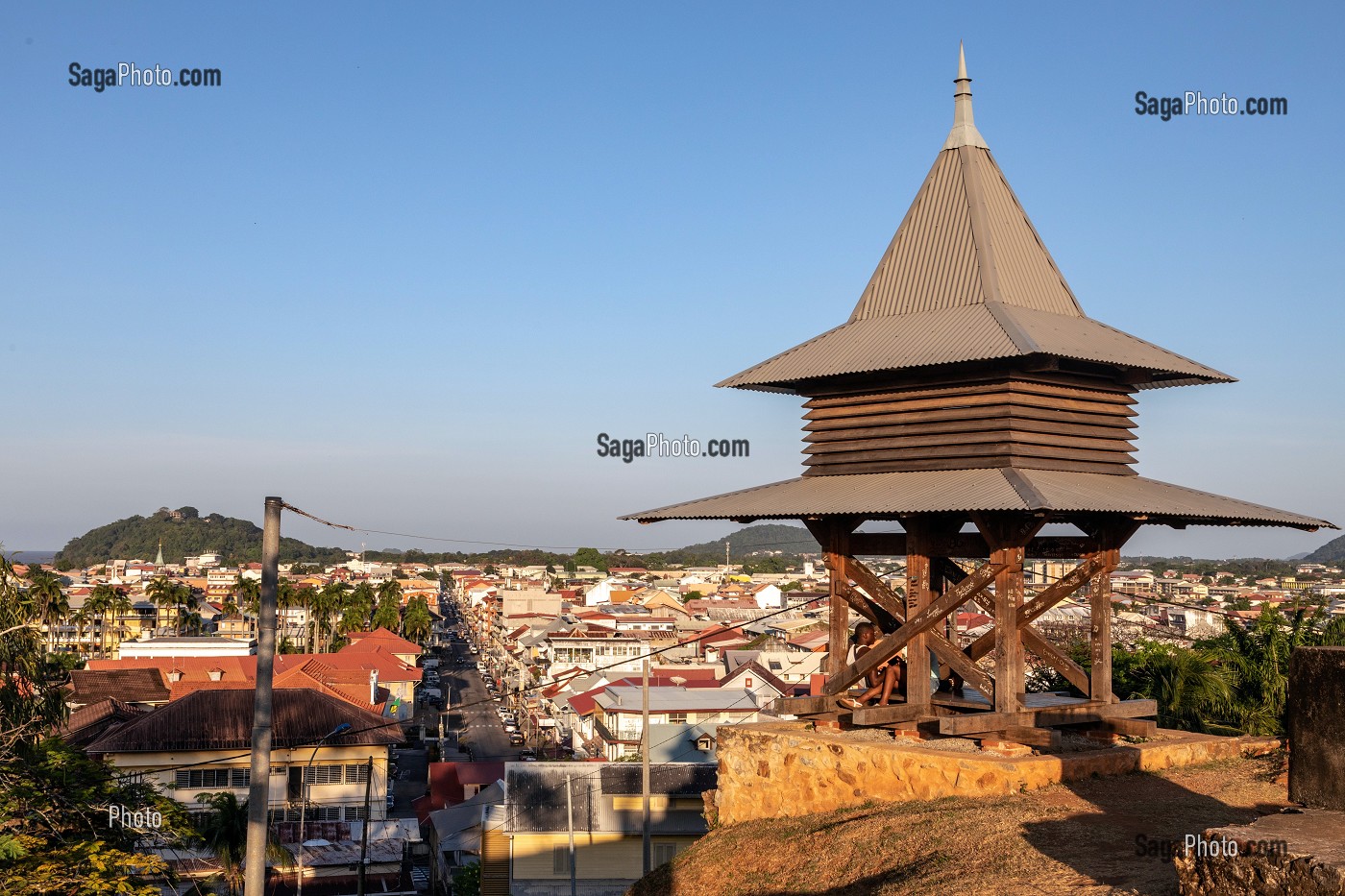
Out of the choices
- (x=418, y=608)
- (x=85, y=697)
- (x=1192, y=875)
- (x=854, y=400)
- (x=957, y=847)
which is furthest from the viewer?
(x=418, y=608)

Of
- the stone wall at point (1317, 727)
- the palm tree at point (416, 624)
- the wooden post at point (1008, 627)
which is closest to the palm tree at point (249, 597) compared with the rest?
the palm tree at point (416, 624)

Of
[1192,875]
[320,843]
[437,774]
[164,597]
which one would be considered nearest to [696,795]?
[320,843]

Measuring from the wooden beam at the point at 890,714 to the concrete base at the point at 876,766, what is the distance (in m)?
0.25

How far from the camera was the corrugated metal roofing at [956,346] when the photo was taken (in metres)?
11.9

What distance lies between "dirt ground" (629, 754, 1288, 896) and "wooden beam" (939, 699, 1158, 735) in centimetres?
86

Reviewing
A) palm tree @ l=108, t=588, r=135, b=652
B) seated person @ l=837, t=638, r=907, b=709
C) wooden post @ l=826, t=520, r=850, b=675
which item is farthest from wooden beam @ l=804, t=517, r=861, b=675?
palm tree @ l=108, t=588, r=135, b=652

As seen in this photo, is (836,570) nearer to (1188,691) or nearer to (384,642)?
(1188,691)

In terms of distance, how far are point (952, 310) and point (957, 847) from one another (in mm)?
5884

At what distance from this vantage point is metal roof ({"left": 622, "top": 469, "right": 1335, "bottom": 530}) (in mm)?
11203

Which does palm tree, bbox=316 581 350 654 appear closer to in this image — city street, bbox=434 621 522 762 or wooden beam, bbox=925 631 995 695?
city street, bbox=434 621 522 762

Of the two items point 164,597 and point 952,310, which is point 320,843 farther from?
point 164,597

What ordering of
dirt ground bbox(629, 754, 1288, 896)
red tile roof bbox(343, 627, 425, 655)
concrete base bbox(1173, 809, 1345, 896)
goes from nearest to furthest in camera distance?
concrete base bbox(1173, 809, 1345, 896)
dirt ground bbox(629, 754, 1288, 896)
red tile roof bbox(343, 627, 425, 655)

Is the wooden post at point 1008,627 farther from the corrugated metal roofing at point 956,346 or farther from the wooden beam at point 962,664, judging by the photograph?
the corrugated metal roofing at point 956,346

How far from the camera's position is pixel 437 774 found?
5178cm
